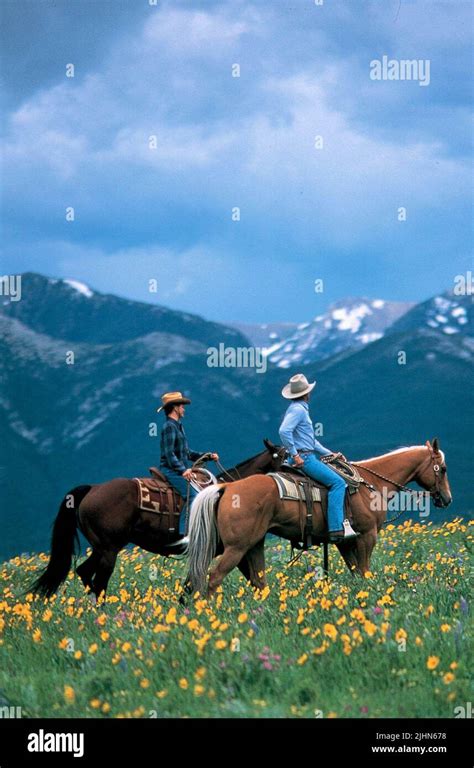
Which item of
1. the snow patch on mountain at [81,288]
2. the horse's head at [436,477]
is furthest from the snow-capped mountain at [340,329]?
the horse's head at [436,477]

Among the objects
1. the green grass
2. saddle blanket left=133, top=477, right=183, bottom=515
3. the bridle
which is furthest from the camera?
the bridle

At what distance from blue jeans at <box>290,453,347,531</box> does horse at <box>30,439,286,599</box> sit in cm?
47

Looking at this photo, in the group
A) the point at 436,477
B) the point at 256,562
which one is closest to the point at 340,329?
the point at 436,477

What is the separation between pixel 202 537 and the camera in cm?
1124

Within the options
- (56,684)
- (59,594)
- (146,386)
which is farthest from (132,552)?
(146,386)

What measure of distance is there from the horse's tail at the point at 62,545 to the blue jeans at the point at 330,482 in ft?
10.6

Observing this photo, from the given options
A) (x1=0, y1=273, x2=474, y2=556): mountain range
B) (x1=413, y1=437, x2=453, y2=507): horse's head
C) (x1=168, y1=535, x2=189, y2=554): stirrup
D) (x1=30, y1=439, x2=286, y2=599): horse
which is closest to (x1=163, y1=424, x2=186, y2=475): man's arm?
(x1=30, y1=439, x2=286, y2=599): horse

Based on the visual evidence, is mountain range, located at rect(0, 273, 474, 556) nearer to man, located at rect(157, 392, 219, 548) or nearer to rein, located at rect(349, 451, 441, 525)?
rein, located at rect(349, 451, 441, 525)

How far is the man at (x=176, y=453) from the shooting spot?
42.6ft

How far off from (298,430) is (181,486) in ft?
6.62

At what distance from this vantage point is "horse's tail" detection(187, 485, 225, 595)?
36.6 ft

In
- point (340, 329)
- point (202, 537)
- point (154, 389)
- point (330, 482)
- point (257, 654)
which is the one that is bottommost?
point (257, 654)

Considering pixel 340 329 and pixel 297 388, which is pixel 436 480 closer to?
pixel 297 388

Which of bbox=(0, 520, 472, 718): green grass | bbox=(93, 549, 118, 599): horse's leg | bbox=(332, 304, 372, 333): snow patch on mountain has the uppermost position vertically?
bbox=(332, 304, 372, 333): snow patch on mountain
